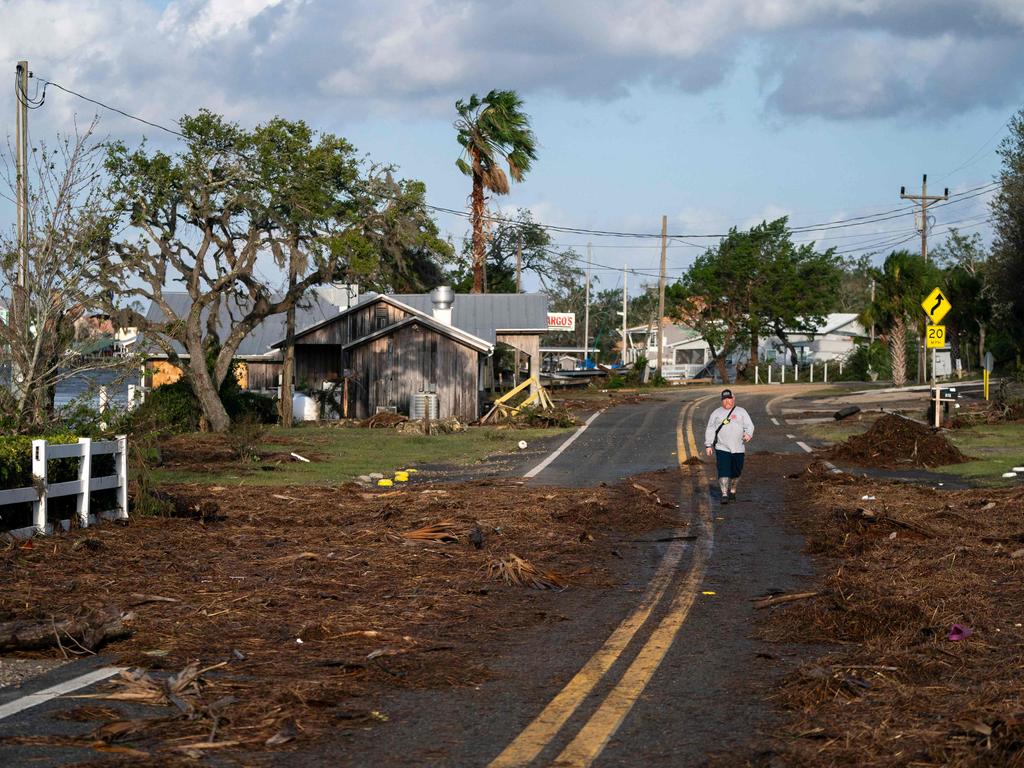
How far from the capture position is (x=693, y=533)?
14.7 meters

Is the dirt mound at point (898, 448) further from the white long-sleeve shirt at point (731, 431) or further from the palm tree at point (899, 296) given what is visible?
the palm tree at point (899, 296)

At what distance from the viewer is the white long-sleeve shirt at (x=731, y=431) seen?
18125 millimetres

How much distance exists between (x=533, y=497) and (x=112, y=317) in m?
19.8

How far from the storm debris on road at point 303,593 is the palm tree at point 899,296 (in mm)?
48569

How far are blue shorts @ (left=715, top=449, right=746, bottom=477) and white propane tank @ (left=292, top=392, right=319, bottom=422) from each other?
93.1 ft

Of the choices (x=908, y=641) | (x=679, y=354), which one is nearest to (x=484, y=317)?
(x=908, y=641)

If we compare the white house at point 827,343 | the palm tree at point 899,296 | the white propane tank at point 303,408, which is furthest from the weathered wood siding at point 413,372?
the white house at point 827,343

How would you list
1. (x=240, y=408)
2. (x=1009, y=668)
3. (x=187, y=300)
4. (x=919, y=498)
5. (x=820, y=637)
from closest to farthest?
(x=1009, y=668) → (x=820, y=637) → (x=919, y=498) → (x=240, y=408) → (x=187, y=300)

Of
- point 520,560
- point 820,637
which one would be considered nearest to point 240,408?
point 520,560

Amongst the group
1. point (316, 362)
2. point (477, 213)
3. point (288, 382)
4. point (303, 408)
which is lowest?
point (303, 408)

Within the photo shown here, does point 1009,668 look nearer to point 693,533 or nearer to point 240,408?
point 693,533

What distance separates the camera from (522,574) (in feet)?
36.7

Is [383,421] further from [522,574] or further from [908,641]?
[908,641]

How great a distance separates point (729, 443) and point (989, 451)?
11.4 meters
